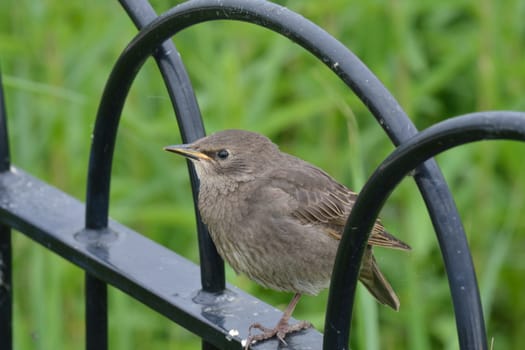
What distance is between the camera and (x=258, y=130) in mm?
3566

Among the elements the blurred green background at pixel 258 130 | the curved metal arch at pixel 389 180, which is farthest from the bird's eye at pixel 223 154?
the curved metal arch at pixel 389 180

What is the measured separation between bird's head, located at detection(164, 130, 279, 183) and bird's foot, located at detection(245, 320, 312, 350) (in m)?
0.73

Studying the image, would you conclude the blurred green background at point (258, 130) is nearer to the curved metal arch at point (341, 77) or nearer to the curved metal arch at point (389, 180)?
the curved metal arch at point (341, 77)

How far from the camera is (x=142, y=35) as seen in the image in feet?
6.36

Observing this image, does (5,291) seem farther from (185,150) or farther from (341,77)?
(341,77)

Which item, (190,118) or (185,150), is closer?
(190,118)

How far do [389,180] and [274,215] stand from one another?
1.13 meters

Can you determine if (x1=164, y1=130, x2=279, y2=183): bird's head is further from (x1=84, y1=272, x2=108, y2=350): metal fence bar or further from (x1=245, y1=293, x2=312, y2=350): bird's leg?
(x1=245, y1=293, x2=312, y2=350): bird's leg

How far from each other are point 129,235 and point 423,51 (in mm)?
2806

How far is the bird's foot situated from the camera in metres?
1.80

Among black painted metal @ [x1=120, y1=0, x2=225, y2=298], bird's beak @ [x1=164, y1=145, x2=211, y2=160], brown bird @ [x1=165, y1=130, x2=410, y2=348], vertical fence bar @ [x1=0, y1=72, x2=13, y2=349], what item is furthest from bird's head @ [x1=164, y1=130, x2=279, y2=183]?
black painted metal @ [x1=120, y1=0, x2=225, y2=298]

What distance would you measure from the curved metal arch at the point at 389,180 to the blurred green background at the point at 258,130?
68.0 inches

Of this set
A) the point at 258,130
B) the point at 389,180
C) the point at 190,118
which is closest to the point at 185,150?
the point at 190,118

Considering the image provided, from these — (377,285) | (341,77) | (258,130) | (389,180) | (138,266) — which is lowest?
(377,285)
